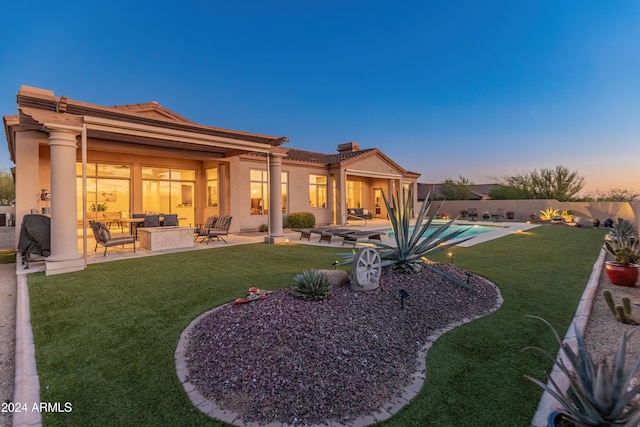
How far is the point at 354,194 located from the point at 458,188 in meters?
13.4

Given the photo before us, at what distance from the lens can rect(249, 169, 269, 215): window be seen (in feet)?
52.8

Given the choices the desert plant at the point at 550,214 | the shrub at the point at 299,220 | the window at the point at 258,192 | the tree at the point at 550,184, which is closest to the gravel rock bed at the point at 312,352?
the shrub at the point at 299,220

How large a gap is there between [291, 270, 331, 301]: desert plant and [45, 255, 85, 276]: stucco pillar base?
635cm

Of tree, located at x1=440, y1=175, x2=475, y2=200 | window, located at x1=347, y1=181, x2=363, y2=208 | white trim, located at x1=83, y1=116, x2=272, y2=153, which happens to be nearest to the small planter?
white trim, located at x1=83, y1=116, x2=272, y2=153

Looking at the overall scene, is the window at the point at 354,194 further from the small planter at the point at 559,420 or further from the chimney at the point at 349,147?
the small planter at the point at 559,420

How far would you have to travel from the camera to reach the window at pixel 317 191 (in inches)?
742

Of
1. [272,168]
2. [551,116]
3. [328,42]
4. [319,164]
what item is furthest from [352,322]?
[551,116]

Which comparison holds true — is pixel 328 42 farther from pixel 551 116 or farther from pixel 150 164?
pixel 551 116

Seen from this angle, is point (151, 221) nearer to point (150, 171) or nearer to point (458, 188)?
point (150, 171)

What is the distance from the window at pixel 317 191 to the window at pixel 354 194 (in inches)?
182

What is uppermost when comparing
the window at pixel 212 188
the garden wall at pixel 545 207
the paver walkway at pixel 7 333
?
the window at pixel 212 188

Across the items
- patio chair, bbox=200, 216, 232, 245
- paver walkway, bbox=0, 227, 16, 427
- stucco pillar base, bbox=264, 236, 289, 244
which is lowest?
paver walkway, bbox=0, 227, 16, 427

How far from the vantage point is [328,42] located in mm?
21000

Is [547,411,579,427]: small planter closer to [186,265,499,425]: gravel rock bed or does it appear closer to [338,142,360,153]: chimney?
[186,265,499,425]: gravel rock bed
